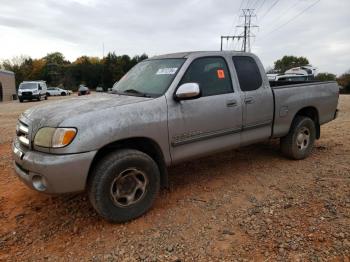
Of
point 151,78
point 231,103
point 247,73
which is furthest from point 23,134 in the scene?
point 247,73

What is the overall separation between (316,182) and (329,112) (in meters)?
2.06

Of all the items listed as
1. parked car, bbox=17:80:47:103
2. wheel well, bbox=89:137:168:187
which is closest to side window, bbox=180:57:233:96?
wheel well, bbox=89:137:168:187

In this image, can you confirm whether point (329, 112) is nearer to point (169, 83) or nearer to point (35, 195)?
point (169, 83)

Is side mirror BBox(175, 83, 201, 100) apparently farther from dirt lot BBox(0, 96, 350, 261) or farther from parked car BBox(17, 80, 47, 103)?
parked car BBox(17, 80, 47, 103)

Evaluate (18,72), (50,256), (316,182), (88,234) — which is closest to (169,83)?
(88,234)

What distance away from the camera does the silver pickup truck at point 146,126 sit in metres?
3.14

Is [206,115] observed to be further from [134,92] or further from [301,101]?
[301,101]

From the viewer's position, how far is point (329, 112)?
20.0 feet

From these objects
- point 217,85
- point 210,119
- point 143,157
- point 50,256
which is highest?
point 217,85

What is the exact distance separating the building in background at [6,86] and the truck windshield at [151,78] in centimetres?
3734

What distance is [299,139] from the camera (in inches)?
221

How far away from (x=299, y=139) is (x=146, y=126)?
10.7 ft

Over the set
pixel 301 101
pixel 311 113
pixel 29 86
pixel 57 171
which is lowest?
pixel 57 171

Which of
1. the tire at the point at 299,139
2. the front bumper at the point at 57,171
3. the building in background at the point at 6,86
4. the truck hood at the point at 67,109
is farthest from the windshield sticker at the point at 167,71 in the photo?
the building in background at the point at 6,86
